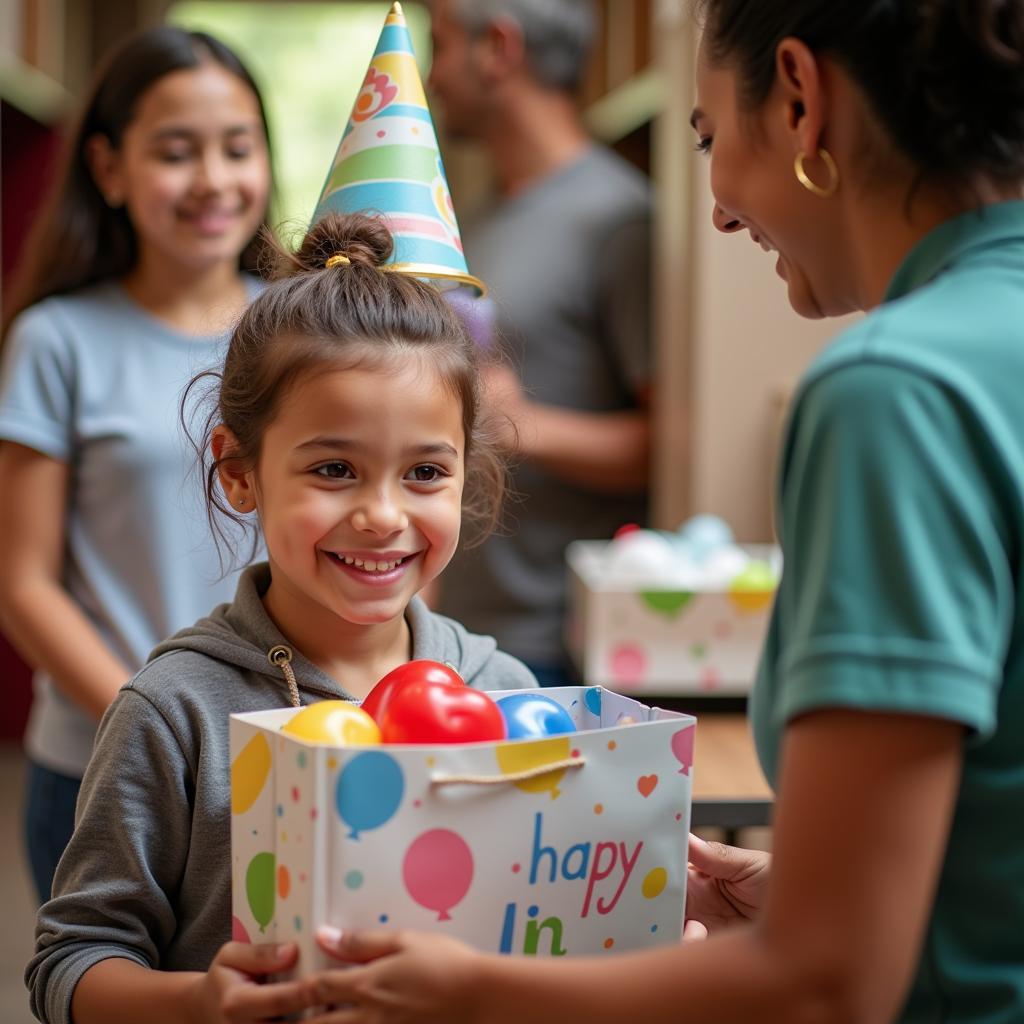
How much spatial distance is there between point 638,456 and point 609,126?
5.85 feet

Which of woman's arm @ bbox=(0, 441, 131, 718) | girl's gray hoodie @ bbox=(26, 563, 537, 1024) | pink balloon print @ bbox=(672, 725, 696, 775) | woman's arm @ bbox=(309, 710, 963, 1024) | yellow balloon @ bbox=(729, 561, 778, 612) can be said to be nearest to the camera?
woman's arm @ bbox=(309, 710, 963, 1024)

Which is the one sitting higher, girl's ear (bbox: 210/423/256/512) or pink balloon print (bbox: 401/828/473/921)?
girl's ear (bbox: 210/423/256/512)

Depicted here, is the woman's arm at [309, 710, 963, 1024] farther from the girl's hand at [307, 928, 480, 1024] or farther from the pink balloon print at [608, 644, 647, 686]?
the pink balloon print at [608, 644, 647, 686]

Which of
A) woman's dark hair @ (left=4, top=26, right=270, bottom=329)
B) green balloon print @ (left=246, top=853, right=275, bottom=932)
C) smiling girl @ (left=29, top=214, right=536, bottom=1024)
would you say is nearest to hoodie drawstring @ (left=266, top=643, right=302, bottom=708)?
smiling girl @ (left=29, top=214, right=536, bottom=1024)

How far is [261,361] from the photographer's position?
111 cm

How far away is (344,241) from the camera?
3.90 feet

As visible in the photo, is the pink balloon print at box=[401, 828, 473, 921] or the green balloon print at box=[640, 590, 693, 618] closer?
the pink balloon print at box=[401, 828, 473, 921]

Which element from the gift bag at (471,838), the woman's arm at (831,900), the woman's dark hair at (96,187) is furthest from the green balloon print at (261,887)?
the woman's dark hair at (96,187)

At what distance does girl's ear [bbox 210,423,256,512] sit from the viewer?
1.14m

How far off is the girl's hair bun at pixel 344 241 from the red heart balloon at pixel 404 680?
0.41 metres

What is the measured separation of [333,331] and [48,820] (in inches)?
34.3

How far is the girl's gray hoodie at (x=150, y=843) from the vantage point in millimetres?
978

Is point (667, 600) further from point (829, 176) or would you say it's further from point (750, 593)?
point (829, 176)

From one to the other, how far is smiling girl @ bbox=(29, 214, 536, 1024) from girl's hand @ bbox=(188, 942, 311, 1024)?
3cm
